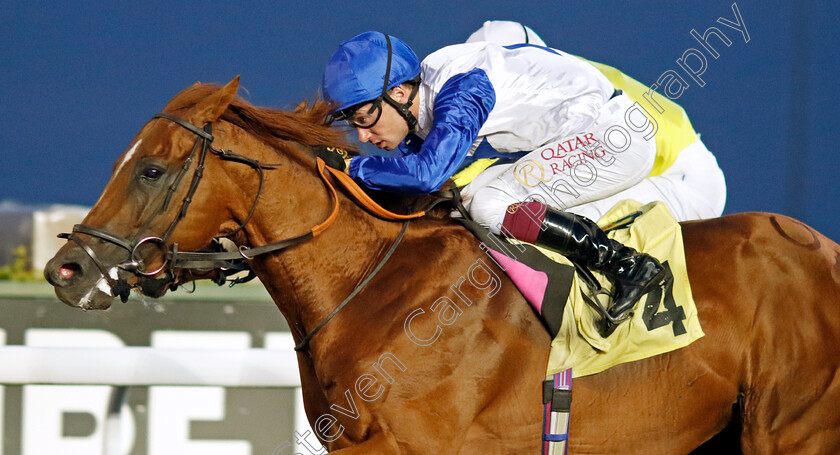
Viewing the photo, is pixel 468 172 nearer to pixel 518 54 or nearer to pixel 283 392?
pixel 518 54

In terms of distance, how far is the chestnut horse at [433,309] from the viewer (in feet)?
7.21

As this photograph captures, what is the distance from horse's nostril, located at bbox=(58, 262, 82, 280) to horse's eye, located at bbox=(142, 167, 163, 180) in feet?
0.95

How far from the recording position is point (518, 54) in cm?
276

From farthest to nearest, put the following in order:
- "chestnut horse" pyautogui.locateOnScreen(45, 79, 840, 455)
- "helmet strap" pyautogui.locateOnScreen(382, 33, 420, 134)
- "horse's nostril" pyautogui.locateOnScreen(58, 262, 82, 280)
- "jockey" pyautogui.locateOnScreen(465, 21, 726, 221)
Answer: "jockey" pyautogui.locateOnScreen(465, 21, 726, 221)
"helmet strap" pyautogui.locateOnScreen(382, 33, 420, 134)
"chestnut horse" pyautogui.locateOnScreen(45, 79, 840, 455)
"horse's nostril" pyautogui.locateOnScreen(58, 262, 82, 280)

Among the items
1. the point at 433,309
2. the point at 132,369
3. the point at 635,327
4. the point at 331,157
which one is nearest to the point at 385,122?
the point at 331,157

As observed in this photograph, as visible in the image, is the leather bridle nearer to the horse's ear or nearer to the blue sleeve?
the horse's ear

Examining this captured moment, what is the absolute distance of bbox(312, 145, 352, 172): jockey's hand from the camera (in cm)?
246

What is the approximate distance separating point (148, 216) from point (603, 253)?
4.22 feet

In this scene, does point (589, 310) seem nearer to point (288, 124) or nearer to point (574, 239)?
point (574, 239)

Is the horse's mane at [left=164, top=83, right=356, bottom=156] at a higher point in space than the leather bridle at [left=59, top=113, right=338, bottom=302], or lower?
higher

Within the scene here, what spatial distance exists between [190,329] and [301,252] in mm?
1775

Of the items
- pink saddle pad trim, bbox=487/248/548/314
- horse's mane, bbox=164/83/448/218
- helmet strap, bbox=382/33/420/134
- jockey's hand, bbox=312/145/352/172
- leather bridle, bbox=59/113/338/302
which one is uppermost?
helmet strap, bbox=382/33/420/134

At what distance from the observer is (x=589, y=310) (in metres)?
Answer: 2.44

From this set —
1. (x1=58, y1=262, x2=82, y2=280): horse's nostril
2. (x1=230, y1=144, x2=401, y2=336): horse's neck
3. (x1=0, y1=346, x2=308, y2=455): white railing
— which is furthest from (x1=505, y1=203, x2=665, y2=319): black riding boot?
(x1=0, y1=346, x2=308, y2=455): white railing
